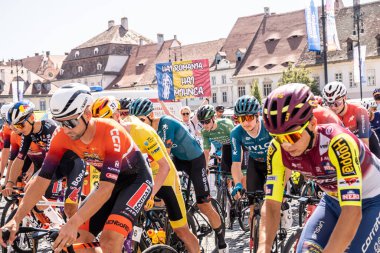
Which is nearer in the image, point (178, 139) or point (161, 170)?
point (161, 170)

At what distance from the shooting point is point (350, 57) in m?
57.9

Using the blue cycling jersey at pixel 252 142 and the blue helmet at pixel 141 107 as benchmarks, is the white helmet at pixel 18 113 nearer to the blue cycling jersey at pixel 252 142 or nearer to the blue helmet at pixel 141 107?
the blue helmet at pixel 141 107

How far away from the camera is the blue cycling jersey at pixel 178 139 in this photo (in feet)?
23.5

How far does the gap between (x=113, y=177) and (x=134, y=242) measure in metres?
1.54

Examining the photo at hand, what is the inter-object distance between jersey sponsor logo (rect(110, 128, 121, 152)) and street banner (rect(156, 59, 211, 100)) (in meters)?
17.2

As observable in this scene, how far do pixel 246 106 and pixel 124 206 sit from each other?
252 cm

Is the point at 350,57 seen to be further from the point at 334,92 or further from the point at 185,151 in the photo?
the point at 185,151

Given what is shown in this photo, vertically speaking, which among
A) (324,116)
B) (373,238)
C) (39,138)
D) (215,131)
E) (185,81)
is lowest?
(373,238)

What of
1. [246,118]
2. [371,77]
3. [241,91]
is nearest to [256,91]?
[241,91]

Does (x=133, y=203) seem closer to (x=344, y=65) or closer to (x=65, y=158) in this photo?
(x=65, y=158)

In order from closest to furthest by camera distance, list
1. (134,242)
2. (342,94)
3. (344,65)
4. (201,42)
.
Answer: (134,242), (342,94), (344,65), (201,42)

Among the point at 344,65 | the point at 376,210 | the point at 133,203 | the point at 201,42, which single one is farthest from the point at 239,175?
the point at 201,42

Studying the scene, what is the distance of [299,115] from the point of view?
331 centimetres

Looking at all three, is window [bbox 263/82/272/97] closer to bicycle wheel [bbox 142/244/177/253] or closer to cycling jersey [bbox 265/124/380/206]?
bicycle wheel [bbox 142/244/177/253]
